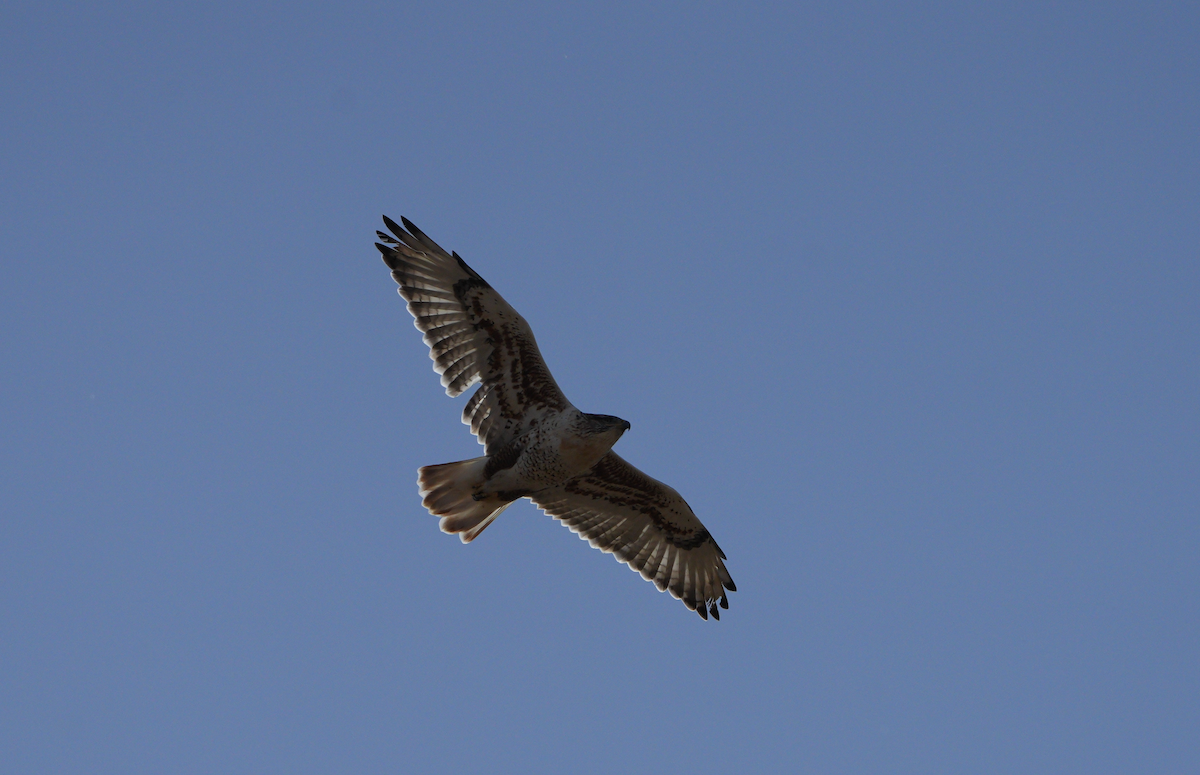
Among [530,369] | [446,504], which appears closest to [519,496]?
[446,504]

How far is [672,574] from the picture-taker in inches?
394

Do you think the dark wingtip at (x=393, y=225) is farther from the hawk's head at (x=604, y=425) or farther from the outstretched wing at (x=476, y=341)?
the hawk's head at (x=604, y=425)

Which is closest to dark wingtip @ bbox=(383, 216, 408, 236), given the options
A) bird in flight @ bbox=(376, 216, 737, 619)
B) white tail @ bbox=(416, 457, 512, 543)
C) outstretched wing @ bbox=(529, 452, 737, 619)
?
bird in flight @ bbox=(376, 216, 737, 619)

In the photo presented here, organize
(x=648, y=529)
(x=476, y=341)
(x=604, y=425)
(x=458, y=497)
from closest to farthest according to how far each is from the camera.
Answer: (x=604, y=425) < (x=476, y=341) < (x=458, y=497) < (x=648, y=529)

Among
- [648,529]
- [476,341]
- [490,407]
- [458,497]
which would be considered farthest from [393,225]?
[648,529]

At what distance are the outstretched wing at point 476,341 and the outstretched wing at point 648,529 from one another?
0.95 metres

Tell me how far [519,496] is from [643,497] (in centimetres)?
110

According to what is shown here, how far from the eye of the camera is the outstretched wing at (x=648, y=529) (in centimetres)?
946

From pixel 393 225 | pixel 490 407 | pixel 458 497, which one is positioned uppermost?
pixel 393 225

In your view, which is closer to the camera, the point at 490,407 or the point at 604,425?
the point at 604,425

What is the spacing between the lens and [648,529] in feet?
32.4

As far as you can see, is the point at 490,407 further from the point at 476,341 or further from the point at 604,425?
the point at 604,425

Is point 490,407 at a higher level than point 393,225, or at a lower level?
lower

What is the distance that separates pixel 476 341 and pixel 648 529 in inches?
96.8
